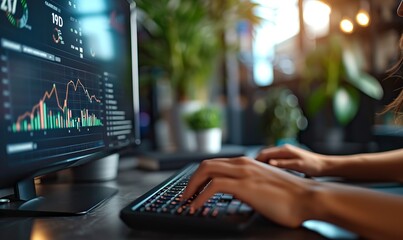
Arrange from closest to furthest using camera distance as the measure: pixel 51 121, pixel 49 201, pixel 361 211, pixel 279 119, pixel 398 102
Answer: pixel 361 211 < pixel 51 121 < pixel 49 201 < pixel 398 102 < pixel 279 119

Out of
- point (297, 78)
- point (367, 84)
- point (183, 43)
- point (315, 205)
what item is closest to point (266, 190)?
point (315, 205)

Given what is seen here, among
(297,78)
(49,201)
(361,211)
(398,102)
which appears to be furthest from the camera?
(297,78)

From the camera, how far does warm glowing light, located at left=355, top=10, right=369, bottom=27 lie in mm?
1222

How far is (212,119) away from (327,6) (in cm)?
62

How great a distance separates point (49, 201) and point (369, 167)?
70cm

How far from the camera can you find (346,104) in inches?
52.2

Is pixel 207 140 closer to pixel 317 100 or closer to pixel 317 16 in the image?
pixel 317 100

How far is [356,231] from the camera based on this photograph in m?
0.43

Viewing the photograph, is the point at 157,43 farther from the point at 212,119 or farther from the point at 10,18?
the point at 10,18

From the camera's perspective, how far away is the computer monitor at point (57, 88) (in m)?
0.47

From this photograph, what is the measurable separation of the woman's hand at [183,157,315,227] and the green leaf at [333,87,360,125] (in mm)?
897

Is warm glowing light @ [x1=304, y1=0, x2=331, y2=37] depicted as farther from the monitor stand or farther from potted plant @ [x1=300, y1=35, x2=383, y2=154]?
the monitor stand

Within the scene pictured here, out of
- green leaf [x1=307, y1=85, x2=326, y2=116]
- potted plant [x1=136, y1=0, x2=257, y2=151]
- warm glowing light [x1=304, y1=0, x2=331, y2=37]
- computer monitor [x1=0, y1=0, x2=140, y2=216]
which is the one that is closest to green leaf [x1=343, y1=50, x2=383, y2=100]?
green leaf [x1=307, y1=85, x2=326, y2=116]

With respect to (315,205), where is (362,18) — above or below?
above
